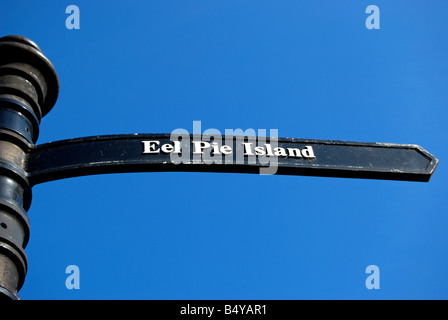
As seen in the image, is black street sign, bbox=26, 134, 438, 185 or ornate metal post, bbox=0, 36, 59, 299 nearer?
ornate metal post, bbox=0, 36, 59, 299

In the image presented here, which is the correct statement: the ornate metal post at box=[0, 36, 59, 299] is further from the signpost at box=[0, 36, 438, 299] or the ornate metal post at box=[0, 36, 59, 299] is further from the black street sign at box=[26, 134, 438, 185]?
the black street sign at box=[26, 134, 438, 185]

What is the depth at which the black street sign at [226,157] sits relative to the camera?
394 centimetres

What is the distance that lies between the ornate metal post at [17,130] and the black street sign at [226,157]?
13 centimetres

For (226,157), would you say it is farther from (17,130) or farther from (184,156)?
(17,130)

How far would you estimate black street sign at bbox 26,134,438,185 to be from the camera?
3.94 metres

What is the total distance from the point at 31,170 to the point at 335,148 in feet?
6.15

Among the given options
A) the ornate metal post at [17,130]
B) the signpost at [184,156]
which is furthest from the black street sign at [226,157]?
the ornate metal post at [17,130]

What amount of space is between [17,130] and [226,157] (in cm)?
130

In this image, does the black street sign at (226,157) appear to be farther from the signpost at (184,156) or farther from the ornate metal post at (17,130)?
the ornate metal post at (17,130)

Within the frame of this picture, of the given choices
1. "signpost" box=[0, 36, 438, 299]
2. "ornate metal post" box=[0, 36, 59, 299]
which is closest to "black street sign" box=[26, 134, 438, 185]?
"signpost" box=[0, 36, 438, 299]

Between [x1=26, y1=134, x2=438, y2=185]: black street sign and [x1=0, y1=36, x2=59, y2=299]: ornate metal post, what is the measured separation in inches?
5.1
